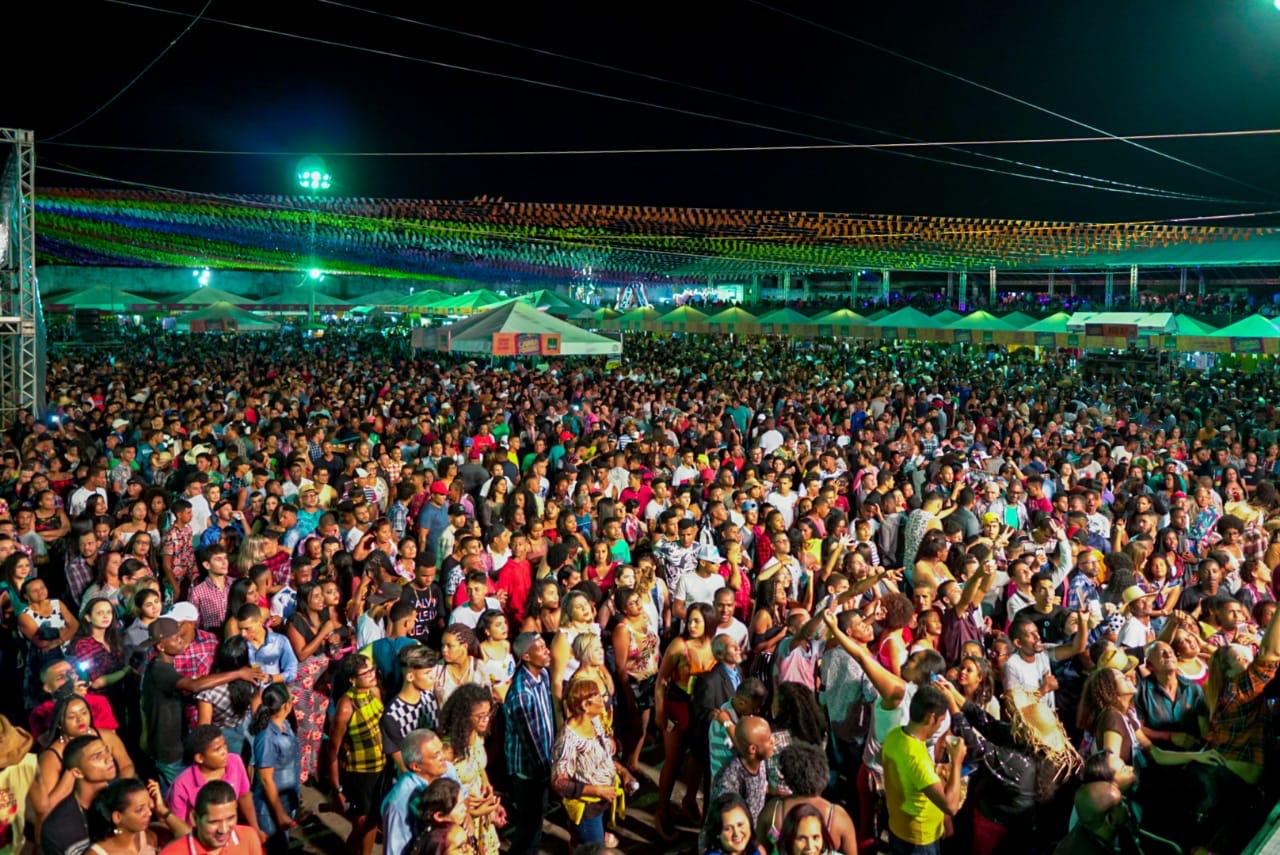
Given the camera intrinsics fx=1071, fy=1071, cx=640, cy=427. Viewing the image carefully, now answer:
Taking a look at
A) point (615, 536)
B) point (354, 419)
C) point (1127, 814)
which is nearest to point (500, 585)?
point (615, 536)

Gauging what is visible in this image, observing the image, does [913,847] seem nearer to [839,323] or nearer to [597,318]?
[839,323]

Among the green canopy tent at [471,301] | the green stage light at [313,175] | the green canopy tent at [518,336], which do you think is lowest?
the green canopy tent at [518,336]

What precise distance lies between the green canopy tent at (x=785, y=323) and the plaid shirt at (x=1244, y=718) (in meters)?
22.7

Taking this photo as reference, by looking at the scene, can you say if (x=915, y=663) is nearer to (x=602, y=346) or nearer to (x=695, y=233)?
(x=602, y=346)

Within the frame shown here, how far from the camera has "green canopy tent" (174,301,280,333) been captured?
26.2 m

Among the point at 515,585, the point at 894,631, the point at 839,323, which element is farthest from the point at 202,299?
the point at 894,631

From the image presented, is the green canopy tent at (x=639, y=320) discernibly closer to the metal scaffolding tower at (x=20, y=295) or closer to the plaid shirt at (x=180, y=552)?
the metal scaffolding tower at (x=20, y=295)

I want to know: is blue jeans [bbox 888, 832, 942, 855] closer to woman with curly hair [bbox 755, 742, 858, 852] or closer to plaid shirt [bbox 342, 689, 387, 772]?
woman with curly hair [bbox 755, 742, 858, 852]

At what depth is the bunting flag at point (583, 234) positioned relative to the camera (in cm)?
2311

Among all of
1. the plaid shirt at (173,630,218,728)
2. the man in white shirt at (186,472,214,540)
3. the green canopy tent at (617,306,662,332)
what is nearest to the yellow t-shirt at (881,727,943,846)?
the plaid shirt at (173,630,218,728)

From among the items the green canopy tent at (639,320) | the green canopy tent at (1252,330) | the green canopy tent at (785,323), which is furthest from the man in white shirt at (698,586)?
the green canopy tent at (639,320)

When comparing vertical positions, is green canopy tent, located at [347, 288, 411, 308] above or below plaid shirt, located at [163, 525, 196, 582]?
above

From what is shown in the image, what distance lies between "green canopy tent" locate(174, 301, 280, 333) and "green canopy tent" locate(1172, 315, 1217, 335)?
20.9 metres

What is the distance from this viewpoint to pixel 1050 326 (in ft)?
75.0
